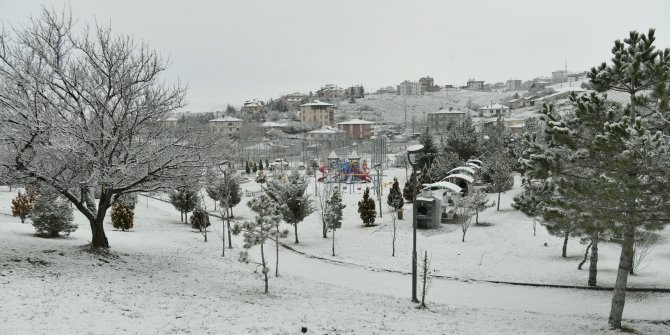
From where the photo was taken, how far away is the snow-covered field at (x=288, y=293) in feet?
35.9

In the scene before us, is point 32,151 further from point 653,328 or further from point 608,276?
point 608,276

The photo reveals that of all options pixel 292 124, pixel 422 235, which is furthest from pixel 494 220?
pixel 292 124

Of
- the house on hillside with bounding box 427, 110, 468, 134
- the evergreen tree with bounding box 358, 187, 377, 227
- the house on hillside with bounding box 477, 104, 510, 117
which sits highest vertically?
the house on hillside with bounding box 477, 104, 510, 117

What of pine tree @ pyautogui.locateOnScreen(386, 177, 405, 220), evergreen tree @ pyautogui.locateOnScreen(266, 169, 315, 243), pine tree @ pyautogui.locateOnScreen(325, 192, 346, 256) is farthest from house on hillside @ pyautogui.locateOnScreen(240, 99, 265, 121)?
pine tree @ pyautogui.locateOnScreen(325, 192, 346, 256)

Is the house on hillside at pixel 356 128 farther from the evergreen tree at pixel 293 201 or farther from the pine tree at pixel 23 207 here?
the pine tree at pixel 23 207

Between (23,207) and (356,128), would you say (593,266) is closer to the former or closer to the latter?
(23,207)

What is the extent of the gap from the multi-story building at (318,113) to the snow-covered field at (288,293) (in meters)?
128

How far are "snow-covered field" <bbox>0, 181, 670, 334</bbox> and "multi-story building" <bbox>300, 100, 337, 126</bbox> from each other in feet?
419

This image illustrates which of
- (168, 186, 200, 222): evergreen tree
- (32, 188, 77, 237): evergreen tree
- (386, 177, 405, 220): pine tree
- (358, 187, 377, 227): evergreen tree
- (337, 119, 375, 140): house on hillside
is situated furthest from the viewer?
(337, 119, 375, 140): house on hillside

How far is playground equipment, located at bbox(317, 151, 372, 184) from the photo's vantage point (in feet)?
194

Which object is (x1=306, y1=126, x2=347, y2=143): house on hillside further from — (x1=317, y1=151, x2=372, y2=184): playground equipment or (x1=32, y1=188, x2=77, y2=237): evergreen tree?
(x1=32, y1=188, x2=77, y2=237): evergreen tree

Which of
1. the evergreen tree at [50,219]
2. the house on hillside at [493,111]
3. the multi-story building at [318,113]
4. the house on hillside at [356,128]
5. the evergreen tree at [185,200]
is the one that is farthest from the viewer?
the multi-story building at [318,113]

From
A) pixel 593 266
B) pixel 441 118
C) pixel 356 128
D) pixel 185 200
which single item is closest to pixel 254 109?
pixel 356 128

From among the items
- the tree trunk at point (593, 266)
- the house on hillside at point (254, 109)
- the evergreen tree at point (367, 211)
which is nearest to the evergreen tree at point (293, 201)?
the evergreen tree at point (367, 211)
